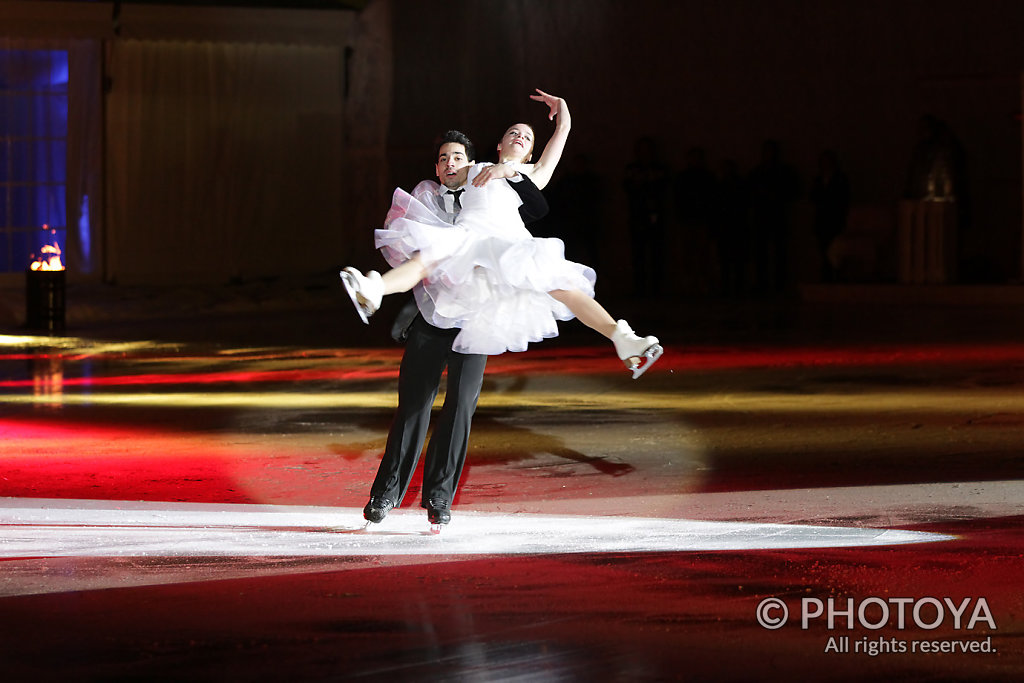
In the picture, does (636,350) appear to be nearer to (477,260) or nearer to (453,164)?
(477,260)

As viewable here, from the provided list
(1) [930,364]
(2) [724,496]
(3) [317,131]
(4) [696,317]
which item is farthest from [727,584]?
(3) [317,131]

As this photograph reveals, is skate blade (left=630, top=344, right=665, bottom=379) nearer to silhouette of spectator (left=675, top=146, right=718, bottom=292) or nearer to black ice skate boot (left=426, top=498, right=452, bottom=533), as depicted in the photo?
black ice skate boot (left=426, top=498, right=452, bottom=533)

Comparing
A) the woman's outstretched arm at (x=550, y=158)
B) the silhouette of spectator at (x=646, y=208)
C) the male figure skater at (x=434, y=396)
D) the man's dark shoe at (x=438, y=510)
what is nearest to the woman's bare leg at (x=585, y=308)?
the male figure skater at (x=434, y=396)

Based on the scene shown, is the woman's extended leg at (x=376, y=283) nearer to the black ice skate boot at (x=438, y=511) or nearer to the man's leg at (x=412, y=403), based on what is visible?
the man's leg at (x=412, y=403)

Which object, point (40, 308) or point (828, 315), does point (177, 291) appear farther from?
point (828, 315)

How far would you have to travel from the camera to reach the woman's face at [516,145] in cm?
584

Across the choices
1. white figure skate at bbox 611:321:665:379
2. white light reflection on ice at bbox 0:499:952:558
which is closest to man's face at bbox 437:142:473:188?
white figure skate at bbox 611:321:665:379

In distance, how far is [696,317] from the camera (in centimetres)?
1730

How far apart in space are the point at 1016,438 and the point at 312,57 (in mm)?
15465

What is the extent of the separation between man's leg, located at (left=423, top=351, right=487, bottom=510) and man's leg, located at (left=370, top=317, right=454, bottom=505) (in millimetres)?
63

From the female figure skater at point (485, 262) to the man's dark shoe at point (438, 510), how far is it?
587 mm

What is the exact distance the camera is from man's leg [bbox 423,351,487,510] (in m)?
5.93

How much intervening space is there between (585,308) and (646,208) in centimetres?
1474

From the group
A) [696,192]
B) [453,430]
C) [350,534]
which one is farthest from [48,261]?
[453,430]
